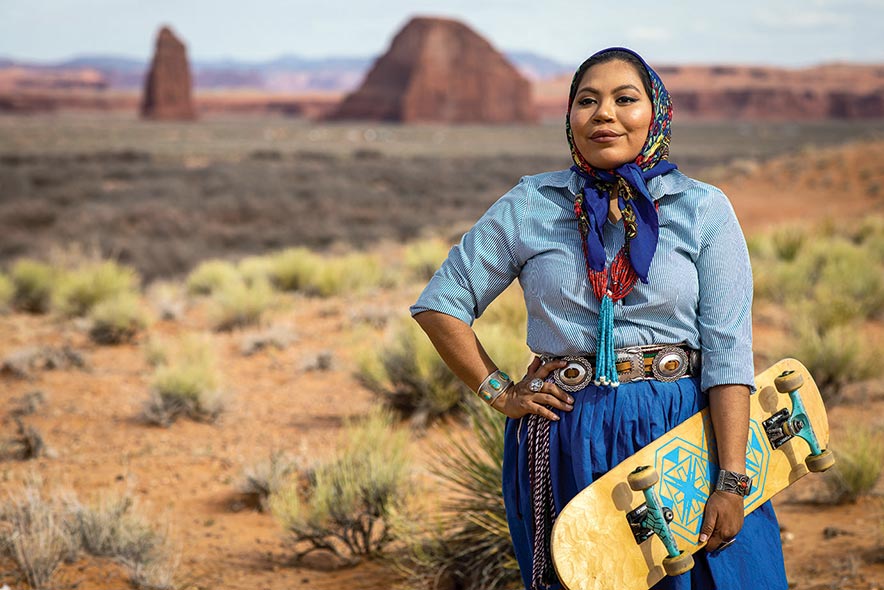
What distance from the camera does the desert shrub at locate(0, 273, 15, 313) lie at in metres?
9.87

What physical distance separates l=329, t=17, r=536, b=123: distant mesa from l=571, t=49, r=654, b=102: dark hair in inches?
3413

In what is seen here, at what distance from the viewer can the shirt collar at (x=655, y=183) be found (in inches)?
77.2

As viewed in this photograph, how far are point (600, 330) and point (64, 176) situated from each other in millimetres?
28073

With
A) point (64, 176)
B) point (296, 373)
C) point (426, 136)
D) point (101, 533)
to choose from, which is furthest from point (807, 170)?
point (426, 136)

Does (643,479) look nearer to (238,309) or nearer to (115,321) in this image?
(115,321)

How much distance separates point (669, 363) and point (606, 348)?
151 mm

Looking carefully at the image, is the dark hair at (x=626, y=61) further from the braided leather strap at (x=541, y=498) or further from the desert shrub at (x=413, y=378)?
the desert shrub at (x=413, y=378)

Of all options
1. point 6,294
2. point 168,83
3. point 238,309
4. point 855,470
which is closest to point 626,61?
point 855,470

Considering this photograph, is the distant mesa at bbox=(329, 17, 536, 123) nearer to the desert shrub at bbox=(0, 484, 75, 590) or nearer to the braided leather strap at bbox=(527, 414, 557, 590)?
the desert shrub at bbox=(0, 484, 75, 590)

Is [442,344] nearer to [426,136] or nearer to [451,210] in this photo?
[451,210]

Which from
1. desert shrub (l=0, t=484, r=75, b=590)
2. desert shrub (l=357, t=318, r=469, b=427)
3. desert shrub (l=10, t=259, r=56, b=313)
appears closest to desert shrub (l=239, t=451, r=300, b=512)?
desert shrub (l=0, t=484, r=75, b=590)

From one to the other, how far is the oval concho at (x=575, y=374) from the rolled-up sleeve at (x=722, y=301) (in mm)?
248

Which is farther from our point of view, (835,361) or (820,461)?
(835,361)

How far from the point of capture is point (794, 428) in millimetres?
2043
